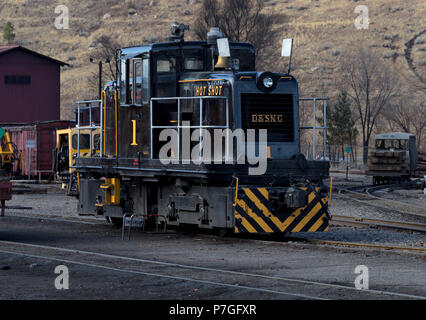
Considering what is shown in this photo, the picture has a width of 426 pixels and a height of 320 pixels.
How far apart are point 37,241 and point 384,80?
208ft

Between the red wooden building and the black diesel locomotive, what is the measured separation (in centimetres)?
4193

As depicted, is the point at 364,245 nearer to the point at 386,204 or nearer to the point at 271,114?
the point at 271,114

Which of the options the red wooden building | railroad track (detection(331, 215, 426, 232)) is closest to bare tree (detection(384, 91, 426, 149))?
the red wooden building

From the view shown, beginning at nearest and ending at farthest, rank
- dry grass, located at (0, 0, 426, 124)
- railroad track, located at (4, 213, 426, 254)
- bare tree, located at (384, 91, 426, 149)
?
1. railroad track, located at (4, 213, 426, 254)
2. bare tree, located at (384, 91, 426, 149)
3. dry grass, located at (0, 0, 426, 124)

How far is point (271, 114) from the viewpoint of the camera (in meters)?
15.4

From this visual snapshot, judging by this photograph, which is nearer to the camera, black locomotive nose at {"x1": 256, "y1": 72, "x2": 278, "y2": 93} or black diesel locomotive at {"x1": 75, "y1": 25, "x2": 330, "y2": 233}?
black diesel locomotive at {"x1": 75, "y1": 25, "x2": 330, "y2": 233}

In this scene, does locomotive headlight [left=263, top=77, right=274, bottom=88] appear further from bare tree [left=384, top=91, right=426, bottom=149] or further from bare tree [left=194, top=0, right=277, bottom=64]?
bare tree [left=384, top=91, right=426, bottom=149]

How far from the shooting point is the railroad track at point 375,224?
699 inches

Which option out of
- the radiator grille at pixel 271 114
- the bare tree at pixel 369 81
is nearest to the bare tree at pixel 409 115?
the bare tree at pixel 369 81

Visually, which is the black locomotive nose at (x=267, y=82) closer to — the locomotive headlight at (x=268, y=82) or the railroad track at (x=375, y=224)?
the locomotive headlight at (x=268, y=82)

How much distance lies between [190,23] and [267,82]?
72774mm

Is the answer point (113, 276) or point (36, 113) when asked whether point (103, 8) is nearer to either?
point (36, 113)

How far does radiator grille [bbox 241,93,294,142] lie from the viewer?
15219 millimetres

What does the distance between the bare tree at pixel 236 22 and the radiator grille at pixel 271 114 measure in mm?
31447
